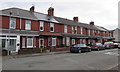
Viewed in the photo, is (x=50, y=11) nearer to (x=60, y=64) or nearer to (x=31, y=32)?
(x=31, y=32)

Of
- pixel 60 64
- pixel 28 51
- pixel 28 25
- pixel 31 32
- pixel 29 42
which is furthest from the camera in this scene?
pixel 28 25

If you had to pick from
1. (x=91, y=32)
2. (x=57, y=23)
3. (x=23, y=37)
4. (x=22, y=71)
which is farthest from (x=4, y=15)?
(x=91, y=32)

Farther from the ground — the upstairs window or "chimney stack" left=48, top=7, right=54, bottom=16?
"chimney stack" left=48, top=7, right=54, bottom=16

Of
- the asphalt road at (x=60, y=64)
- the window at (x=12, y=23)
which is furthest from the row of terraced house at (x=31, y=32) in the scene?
the asphalt road at (x=60, y=64)

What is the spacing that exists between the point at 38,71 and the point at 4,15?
49.3ft

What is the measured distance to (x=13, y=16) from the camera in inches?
784

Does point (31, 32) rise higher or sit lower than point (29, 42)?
higher

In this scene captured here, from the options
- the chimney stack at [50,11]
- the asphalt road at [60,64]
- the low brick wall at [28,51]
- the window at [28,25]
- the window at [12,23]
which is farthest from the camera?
the chimney stack at [50,11]

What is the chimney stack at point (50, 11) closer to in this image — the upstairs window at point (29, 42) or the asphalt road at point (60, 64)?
the upstairs window at point (29, 42)

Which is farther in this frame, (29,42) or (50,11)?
(50,11)

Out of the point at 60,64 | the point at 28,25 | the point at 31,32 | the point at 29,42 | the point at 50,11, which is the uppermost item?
the point at 50,11

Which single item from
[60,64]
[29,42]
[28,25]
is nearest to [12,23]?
[28,25]

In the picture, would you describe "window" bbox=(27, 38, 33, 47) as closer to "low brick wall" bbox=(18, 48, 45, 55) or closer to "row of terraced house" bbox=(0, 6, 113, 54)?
"row of terraced house" bbox=(0, 6, 113, 54)

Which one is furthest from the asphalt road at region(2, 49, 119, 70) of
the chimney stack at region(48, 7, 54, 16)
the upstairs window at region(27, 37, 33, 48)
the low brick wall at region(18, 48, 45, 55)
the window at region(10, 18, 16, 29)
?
the chimney stack at region(48, 7, 54, 16)
